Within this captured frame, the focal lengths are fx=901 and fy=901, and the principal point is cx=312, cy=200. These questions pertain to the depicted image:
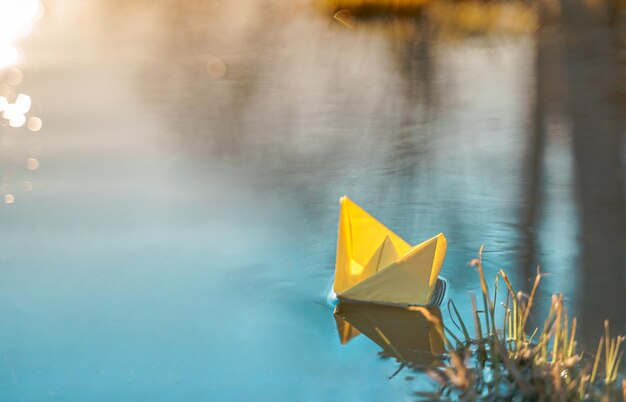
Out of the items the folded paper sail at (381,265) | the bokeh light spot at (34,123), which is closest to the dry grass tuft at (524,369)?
the folded paper sail at (381,265)

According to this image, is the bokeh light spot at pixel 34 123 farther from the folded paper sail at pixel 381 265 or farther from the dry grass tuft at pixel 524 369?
the dry grass tuft at pixel 524 369

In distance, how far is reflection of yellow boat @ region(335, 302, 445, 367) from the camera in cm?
157

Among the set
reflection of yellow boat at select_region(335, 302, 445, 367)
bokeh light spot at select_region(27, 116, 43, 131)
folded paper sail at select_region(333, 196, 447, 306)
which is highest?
bokeh light spot at select_region(27, 116, 43, 131)

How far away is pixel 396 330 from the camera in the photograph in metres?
1.66

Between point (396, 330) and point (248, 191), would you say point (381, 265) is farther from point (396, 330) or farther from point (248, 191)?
point (248, 191)

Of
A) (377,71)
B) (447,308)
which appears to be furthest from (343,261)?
(377,71)

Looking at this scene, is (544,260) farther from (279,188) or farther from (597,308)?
(279,188)

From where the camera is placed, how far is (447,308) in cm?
174

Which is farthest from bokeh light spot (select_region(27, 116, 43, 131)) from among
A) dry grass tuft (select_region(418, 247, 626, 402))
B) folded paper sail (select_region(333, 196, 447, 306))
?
dry grass tuft (select_region(418, 247, 626, 402))

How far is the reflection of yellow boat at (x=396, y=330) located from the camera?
1.57 meters

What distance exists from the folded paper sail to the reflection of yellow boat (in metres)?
0.02

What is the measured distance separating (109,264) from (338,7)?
248cm

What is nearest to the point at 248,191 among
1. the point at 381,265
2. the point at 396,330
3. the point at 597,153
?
the point at 381,265

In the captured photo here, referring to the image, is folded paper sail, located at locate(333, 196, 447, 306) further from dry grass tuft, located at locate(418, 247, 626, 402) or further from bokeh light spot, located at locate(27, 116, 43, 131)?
bokeh light spot, located at locate(27, 116, 43, 131)
